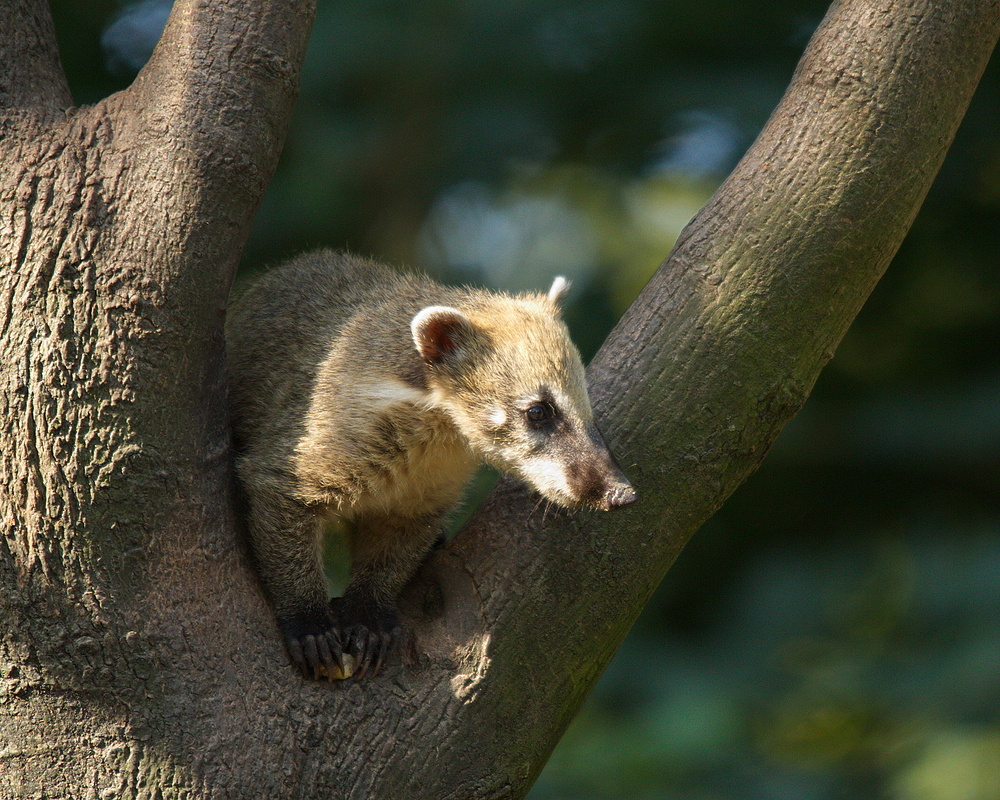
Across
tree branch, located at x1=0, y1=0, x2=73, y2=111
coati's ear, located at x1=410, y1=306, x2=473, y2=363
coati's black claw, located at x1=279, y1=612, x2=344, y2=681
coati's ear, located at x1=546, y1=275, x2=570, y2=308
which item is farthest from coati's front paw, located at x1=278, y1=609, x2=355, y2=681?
tree branch, located at x1=0, y1=0, x2=73, y2=111

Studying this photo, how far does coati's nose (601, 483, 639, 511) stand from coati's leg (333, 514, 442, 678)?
104cm

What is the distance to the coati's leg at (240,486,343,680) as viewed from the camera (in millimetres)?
4074

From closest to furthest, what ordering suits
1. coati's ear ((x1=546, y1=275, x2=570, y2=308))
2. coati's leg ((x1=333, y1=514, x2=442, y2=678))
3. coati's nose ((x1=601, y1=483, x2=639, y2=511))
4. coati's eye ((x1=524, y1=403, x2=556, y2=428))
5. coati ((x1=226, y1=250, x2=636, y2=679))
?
coati's nose ((x1=601, y1=483, x2=639, y2=511)) → coati's leg ((x1=333, y1=514, x2=442, y2=678)) → coati ((x1=226, y1=250, x2=636, y2=679)) → coati's eye ((x1=524, y1=403, x2=556, y2=428)) → coati's ear ((x1=546, y1=275, x2=570, y2=308))

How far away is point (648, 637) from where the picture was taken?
26.4 ft

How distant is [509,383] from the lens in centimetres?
446

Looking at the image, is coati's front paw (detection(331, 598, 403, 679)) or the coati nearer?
coati's front paw (detection(331, 598, 403, 679))

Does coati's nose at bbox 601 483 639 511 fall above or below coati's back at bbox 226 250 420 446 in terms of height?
above

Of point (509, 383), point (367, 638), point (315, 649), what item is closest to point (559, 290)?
point (509, 383)

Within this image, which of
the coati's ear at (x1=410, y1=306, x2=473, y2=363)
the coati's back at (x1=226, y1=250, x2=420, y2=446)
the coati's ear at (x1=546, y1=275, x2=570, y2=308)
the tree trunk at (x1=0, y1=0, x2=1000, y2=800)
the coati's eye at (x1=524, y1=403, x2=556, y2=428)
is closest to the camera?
the tree trunk at (x1=0, y1=0, x2=1000, y2=800)

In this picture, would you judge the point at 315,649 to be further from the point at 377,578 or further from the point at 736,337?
the point at 736,337

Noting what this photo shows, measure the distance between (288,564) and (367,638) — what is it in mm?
514

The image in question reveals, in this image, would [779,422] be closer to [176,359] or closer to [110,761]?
[176,359]

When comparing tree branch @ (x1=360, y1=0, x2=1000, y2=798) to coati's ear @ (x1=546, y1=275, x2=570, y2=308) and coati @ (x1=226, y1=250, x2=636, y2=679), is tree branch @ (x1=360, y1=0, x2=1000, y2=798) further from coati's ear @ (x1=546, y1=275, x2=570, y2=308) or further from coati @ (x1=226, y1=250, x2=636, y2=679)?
coati's ear @ (x1=546, y1=275, x2=570, y2=308)

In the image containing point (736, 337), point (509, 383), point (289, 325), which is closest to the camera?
point (736, 337)
